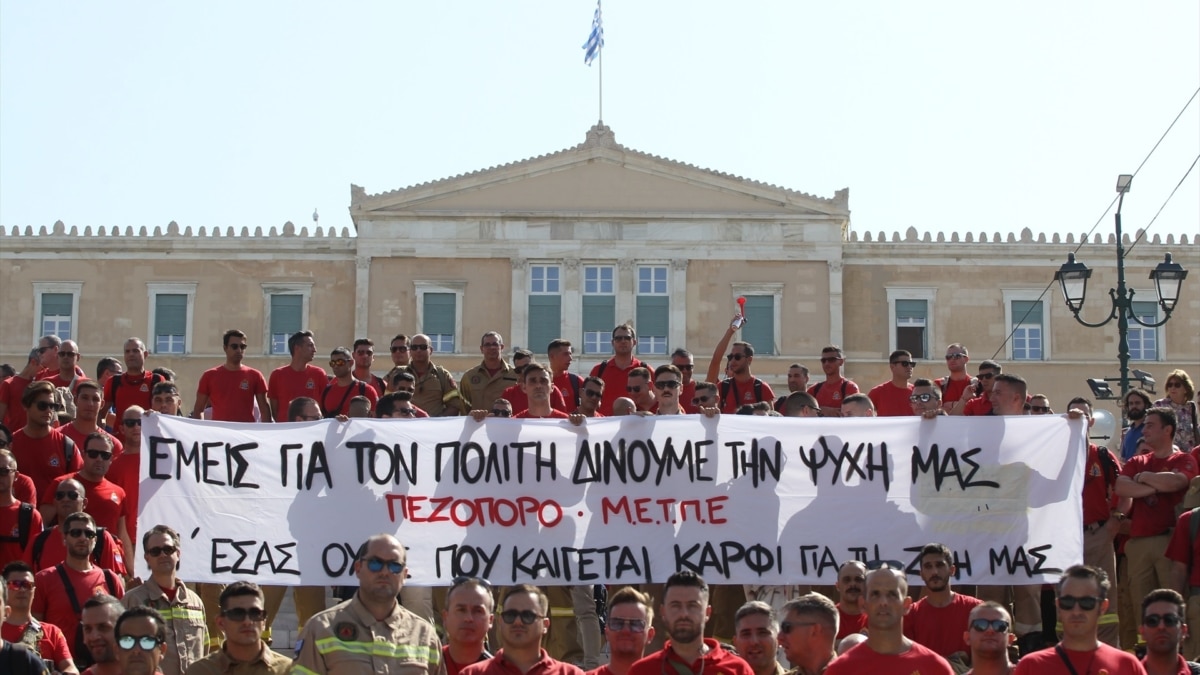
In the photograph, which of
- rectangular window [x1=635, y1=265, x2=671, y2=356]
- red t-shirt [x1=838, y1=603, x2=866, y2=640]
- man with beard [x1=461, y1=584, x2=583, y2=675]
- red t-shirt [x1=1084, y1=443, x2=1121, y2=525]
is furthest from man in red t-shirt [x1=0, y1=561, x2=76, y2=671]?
rectangular window [x1=635, y1=265, x2=671, y2=356]

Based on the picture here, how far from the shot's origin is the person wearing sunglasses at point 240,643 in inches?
298

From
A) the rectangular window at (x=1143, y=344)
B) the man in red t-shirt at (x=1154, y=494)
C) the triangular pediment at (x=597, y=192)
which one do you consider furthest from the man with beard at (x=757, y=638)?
the rectangular window at (x=1143, y=344)

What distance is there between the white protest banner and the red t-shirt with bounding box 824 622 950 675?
2.78 metres

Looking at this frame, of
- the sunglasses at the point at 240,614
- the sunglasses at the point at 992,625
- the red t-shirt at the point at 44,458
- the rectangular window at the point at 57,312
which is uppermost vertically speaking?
the rectangular window at the point at 57,312

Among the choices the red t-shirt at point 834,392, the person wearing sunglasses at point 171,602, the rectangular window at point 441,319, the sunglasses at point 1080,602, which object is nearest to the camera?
the sunglasses at point 1080,602

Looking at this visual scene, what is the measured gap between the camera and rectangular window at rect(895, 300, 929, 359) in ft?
145

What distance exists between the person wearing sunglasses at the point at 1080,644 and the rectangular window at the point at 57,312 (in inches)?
1545

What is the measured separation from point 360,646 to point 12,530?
3.69 m

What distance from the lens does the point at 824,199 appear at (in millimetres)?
44250

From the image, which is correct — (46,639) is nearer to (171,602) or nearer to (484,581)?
(171,602)

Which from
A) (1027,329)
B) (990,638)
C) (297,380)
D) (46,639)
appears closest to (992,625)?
(990,638)

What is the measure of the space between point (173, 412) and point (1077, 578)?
20.6 ft

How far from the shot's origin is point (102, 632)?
26.1 feet

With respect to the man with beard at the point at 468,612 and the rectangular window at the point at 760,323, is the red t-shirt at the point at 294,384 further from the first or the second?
the rectangular window at the point at 760,323
